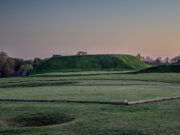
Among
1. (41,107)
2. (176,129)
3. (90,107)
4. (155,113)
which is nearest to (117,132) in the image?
(176,129)

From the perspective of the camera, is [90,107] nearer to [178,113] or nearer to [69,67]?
[178,113]

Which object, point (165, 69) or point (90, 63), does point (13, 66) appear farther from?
point (165, 69)

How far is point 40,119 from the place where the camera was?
12.6 metres

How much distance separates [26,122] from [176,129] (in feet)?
18.9

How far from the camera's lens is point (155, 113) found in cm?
1284

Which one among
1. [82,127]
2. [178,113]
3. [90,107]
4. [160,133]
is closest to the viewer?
[160,133]

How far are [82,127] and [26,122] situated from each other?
2909 millimetres

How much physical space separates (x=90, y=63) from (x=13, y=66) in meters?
38.9

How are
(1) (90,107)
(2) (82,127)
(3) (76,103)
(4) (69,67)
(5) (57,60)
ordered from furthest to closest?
1. (5) (57,60)
2. (4) (69,67)
3. (3) (76,103)
4. (1) (90,107)
5. (2) (82,127)

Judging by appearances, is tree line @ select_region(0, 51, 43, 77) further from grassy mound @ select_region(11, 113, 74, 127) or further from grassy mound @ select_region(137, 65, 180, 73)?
grassy mound @ select_region(11, 113, 74, 127)

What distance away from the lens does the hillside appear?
9481cm

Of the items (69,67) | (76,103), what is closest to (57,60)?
(69,67)

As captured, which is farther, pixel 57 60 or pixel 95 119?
pixel 57 60

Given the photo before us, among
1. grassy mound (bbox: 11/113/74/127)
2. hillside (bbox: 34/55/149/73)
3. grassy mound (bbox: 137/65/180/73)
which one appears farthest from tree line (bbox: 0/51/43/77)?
grassy mound (bbox: 11/113/74/127)
